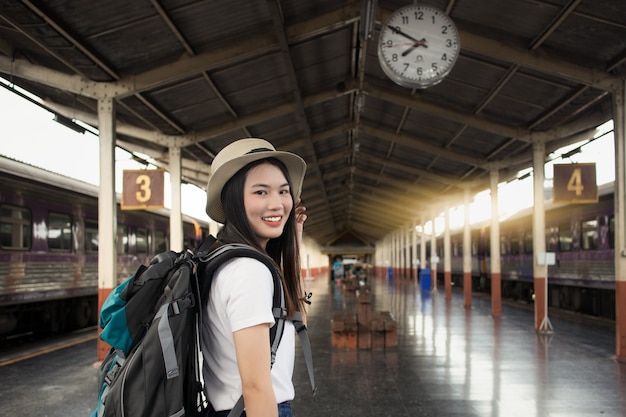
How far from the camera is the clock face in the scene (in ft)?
26.1

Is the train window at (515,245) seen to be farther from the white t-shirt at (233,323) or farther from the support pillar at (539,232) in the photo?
the white t-shirt at (233,323)

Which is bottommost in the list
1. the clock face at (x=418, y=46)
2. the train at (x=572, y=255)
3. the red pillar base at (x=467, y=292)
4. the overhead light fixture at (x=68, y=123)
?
the red pillar base at (x=467, y=292)

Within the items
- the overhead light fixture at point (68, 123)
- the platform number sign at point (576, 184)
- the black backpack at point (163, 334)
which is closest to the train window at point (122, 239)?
the overhead light fixture at point (68, 123)

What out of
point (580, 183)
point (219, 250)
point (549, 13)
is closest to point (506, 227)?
point (580, 183)

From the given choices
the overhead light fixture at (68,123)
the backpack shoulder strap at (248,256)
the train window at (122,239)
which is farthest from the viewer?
the train window at (122,239)

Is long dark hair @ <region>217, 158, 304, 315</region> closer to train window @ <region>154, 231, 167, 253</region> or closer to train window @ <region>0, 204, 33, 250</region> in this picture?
train window @ <region>0, 204, 33, 250</region>

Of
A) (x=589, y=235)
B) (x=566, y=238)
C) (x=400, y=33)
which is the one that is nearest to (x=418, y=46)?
(x=400, y=33)

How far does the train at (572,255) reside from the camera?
14672 mm

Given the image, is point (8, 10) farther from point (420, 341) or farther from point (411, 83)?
point (420, 341)

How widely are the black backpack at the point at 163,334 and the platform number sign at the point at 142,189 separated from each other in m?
10.6

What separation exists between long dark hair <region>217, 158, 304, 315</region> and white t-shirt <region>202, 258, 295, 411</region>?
0.21 m

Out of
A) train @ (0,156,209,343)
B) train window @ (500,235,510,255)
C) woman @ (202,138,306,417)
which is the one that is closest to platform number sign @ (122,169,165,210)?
train @ (0,156,209,343)

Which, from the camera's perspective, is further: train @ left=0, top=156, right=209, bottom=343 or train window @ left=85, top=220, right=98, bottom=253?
train window @ left=85, top=220, right=98, bottom=253

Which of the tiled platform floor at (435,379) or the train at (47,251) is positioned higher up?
the train at (47,251)
